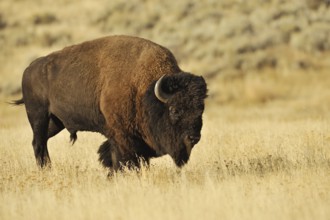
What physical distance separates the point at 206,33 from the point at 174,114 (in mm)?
26060

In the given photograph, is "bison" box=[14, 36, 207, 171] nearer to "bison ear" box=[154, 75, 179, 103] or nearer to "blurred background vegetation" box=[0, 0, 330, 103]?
"bison ear" box=[154, 75, 179, 103]

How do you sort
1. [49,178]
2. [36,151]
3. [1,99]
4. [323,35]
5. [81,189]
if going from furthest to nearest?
[323,35] → [1,99] → [36,151] → [49,178] → [81,189]

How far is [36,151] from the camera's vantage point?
1059cm

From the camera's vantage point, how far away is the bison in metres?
8.20

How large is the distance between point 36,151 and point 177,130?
3316mm

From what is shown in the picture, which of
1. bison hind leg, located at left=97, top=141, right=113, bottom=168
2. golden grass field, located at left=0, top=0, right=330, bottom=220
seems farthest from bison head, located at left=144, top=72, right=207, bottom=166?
bison hind leg, located at left=97, top=141, right=113, bottom=168

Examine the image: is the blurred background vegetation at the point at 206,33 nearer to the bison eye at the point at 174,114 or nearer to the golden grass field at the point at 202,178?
the golden grass field at the point at 202,178

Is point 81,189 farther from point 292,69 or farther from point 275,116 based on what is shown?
point 292,69

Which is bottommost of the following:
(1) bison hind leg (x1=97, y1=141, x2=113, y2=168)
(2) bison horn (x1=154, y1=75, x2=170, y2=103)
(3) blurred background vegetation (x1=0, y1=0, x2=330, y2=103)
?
(1) bison hind leg (x1=97, y1=141, x2=113, y2=168)

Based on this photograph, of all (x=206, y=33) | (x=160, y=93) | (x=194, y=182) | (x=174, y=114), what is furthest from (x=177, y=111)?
(x=206, y=33)

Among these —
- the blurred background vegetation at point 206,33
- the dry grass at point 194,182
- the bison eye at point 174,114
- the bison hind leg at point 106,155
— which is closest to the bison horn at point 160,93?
the bison eye at point 174,114

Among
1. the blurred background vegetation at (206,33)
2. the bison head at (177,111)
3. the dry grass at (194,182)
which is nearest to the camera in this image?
the dry grass at (194,182)

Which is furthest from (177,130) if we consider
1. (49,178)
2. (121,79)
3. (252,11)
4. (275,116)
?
(252,11)

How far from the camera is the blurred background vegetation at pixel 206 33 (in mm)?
27812
